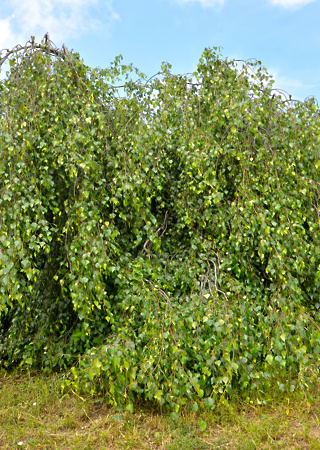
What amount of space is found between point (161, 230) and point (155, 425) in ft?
5.92

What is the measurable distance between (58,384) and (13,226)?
158 centimetres

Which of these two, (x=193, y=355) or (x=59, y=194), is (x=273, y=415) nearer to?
(x=193, y=355)

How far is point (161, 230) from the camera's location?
13.7 feet

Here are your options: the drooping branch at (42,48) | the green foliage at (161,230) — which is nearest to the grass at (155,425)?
the green foliage at (161,230)

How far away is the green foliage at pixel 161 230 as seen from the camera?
3191 mm

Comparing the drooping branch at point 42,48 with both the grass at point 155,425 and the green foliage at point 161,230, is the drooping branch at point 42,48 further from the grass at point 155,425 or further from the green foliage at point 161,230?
the grass at point 155,425

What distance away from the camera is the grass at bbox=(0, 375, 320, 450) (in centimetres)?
290

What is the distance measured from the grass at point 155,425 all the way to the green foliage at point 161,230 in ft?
0.52

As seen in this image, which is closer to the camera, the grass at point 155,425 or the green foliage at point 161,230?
the grass at point 155,425

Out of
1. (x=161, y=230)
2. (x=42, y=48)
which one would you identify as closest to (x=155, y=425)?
(x=161, y=230)

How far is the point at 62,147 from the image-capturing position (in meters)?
3.26

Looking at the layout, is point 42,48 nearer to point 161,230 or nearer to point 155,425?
point 161,230

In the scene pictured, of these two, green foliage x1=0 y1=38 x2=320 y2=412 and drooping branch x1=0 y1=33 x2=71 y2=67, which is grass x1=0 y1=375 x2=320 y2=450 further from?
drooping branch x1=0 y1=33 x2=71 y2=67

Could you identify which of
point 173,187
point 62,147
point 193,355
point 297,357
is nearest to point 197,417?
point 193,355
